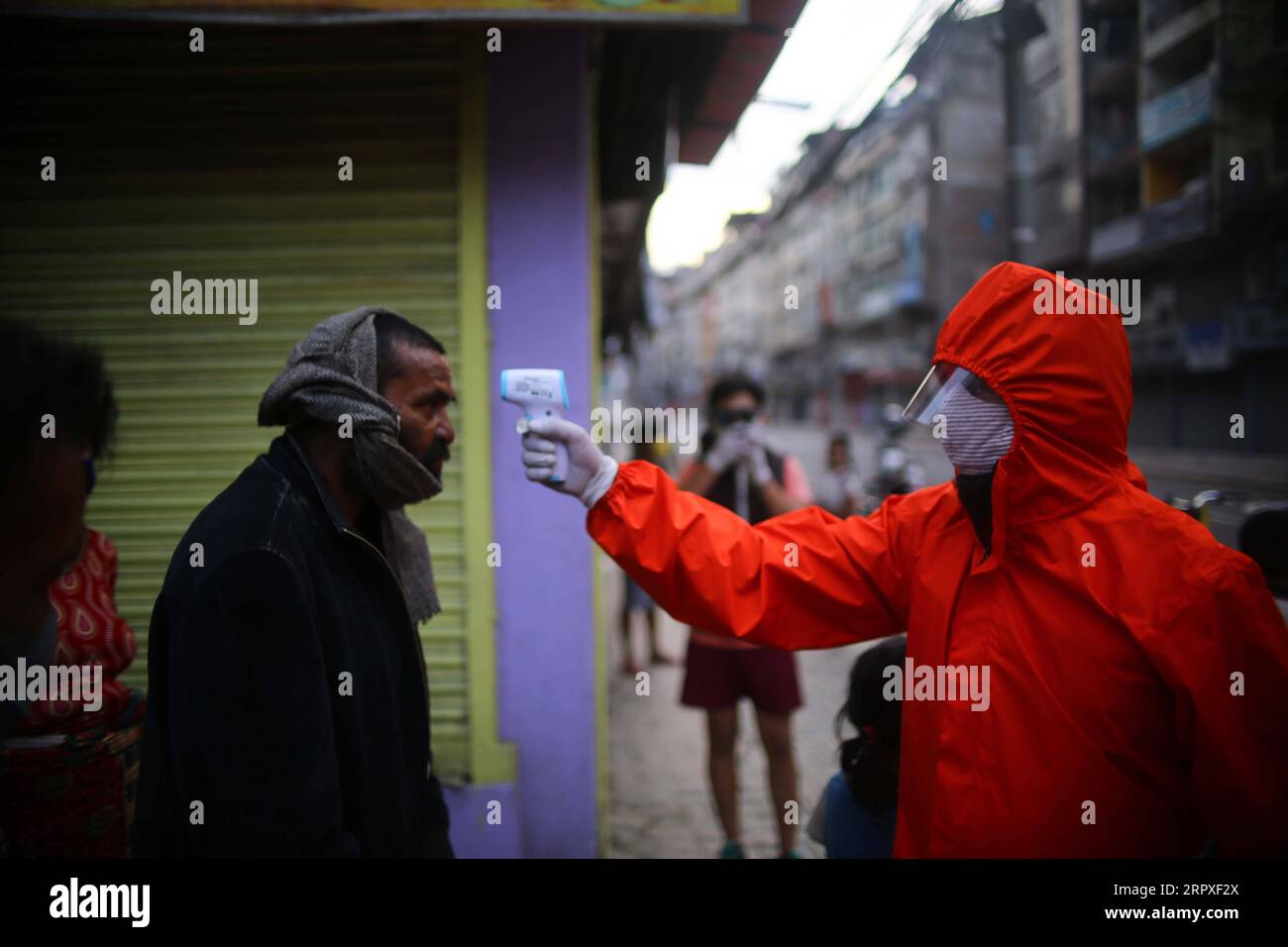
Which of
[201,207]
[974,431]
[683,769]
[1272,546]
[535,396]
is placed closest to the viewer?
[974,431]

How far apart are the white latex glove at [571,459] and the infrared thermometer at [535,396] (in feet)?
0.05

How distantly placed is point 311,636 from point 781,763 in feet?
8.35

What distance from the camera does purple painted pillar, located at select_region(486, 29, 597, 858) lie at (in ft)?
9.90

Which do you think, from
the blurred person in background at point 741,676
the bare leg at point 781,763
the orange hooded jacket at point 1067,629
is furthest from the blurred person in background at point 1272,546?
the bare leg at point 781,763

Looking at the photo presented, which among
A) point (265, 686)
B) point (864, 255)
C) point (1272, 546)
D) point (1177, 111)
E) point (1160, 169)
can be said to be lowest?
point (265, 686)

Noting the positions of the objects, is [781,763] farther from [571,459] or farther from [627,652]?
[627,652]

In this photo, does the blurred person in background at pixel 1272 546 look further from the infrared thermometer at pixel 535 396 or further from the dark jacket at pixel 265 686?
the dark jacket at pixel 265 686

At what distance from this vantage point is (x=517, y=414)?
122 inches

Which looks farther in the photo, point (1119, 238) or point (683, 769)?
point (683, 769)

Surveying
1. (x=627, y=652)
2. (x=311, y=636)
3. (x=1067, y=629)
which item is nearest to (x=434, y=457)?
(x=311, y=636)

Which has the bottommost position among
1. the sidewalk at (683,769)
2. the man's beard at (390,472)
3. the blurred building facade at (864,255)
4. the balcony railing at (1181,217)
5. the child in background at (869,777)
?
the sidewalk at (683,769)

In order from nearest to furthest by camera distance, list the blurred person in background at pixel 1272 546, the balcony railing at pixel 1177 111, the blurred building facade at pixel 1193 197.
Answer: the blurred person in background at pixel 1272 546
the blurred building facade at pixel 1193 197
the balcony railing at pixel 1177 111

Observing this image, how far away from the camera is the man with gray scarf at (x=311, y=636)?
1356mm
